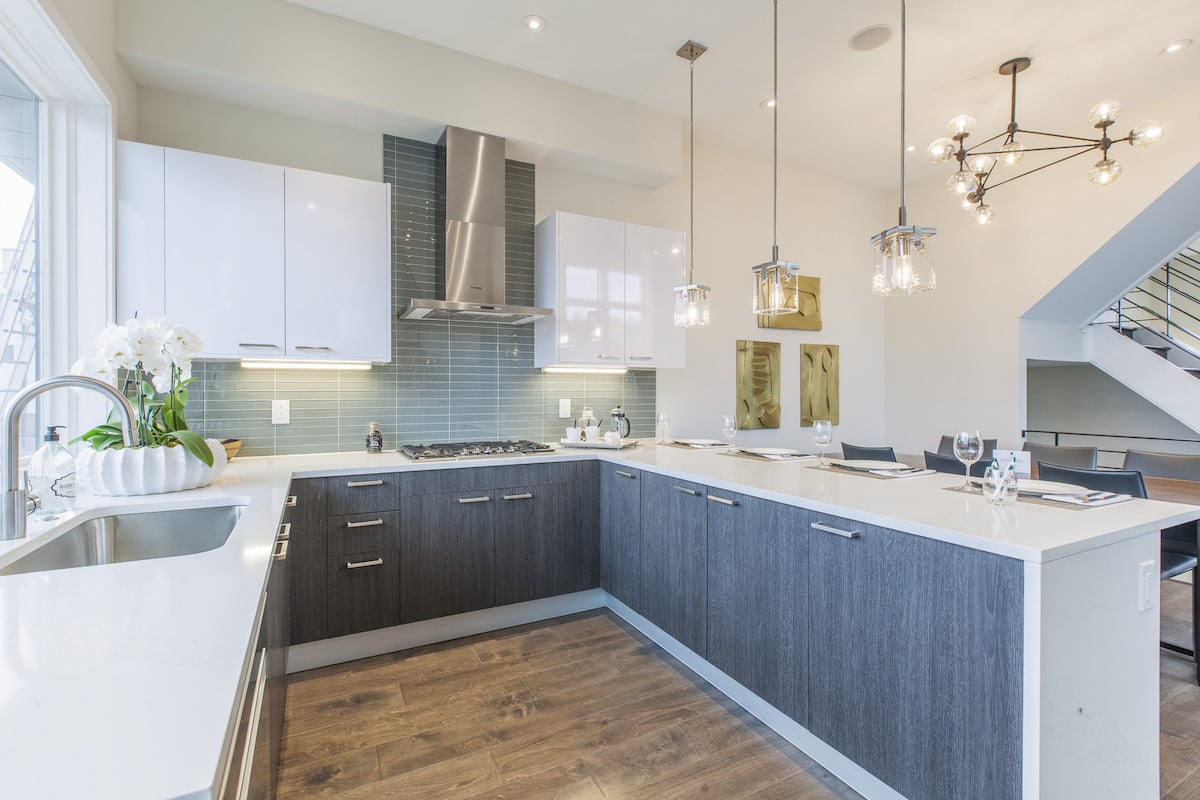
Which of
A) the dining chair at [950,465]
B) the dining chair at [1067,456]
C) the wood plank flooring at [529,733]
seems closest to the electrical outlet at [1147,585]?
the wood plank flooring at [529,733]

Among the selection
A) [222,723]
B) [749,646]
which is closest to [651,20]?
[749,646]

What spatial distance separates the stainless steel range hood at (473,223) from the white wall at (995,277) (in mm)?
3512

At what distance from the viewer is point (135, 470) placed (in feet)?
5.72

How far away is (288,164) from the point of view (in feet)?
9.33

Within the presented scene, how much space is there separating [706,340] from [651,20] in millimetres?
2055

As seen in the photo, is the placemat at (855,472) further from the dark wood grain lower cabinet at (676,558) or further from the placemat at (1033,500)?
the dark wood grain lower cabinet at (676,558)

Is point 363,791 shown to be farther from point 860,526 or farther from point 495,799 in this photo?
point 860,526

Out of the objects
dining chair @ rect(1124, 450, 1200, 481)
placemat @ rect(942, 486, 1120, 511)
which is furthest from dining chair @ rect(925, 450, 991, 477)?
placemat @ rect(942, 486, 1120, 511)

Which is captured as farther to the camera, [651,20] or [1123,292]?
[1123,292]

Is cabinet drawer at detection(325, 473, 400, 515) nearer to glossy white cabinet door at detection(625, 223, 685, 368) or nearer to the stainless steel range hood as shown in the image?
the stainless steel range hood

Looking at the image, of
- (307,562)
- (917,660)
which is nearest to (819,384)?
(917,660)

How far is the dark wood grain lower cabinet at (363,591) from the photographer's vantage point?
2.47 meters

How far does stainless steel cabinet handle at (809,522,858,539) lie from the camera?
1.61 meters

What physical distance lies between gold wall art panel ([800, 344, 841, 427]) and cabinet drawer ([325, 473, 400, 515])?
3285mm
